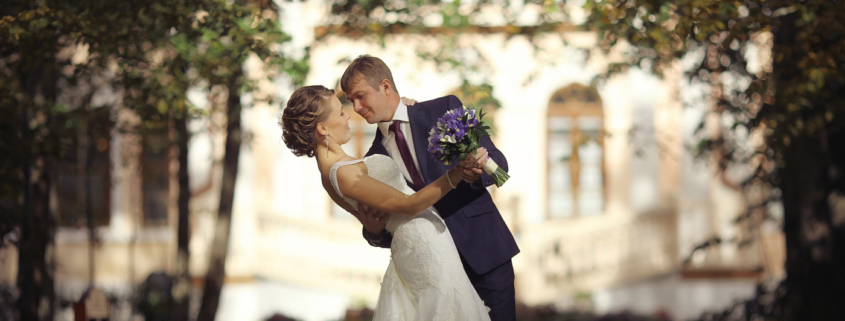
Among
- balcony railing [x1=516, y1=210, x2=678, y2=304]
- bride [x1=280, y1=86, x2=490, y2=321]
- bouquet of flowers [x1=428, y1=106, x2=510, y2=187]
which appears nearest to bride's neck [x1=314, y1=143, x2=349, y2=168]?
bride [x1=280, y1=86, x2=490, y2=321]

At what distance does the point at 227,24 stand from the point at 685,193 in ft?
35.0

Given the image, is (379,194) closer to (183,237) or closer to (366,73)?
(366,73)

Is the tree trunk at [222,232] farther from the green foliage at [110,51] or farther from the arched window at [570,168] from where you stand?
the arched window at [570,168]

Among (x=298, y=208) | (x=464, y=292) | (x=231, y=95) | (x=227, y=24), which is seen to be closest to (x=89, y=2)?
(x=227, y=24)

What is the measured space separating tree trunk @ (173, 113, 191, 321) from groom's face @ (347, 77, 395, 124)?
15.1ft

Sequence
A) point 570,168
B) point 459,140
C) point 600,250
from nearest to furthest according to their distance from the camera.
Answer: point 459,140 < point 600,250 < point 570,168

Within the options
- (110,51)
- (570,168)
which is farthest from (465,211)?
(570,168)

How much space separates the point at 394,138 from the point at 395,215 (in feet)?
1.10

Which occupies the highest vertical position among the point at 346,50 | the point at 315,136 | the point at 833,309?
the point at 346,50

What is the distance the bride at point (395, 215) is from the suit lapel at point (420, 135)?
11cm

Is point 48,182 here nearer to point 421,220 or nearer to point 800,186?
point 421,220

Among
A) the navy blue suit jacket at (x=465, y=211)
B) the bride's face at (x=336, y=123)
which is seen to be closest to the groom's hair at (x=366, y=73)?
the bride's face at (x=336, y=123)

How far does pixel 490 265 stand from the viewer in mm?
3498

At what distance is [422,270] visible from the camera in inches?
136
